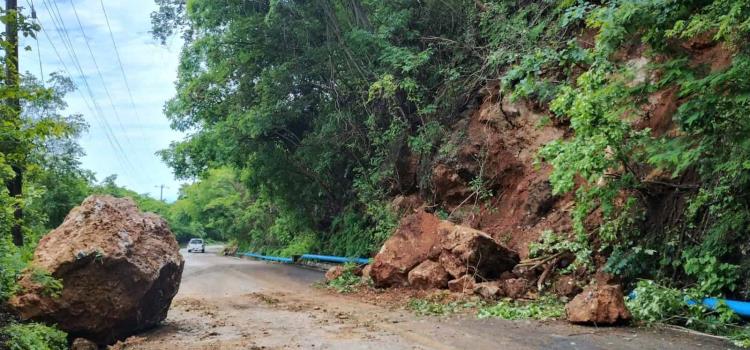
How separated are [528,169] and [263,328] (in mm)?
7937

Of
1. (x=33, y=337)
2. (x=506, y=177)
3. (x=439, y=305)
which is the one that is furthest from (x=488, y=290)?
(x=33, y=337)

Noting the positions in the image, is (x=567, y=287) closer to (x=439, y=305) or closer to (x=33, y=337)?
(x=439, y=305)

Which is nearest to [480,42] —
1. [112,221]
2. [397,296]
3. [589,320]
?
[397,296]

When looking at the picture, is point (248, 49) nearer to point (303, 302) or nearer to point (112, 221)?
point (303, 302)

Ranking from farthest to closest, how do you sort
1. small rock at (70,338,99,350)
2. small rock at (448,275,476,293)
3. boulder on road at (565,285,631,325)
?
small rock at (448,275,476,293) → boulder on road at (565,285,631,325) → small rock at (70,338,99,350)

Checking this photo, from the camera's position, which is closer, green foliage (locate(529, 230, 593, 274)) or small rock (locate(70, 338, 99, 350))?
small rock (locate(70, 338, 99, 350))

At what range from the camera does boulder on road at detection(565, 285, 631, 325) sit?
7121 mm

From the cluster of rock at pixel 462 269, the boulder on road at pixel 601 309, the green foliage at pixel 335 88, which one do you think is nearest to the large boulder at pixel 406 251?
the cluster of rock at pixel 462 269

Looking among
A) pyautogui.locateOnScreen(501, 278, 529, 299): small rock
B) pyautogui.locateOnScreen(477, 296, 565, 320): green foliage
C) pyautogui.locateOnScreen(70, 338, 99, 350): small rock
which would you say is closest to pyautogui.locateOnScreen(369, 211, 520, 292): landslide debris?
pyautogui.locateOnScreen(501, 278, 529, 299): small rock

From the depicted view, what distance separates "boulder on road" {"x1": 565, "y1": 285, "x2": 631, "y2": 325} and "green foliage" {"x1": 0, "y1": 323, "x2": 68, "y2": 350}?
257 inches

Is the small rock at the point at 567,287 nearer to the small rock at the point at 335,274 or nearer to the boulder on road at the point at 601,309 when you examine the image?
the boulder on road at the point at 601,309

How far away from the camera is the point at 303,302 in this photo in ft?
36.0

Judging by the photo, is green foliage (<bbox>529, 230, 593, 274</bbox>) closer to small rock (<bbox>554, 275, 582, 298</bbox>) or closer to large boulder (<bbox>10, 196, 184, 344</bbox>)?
small rock (<bbox>554, 275, 582, 298</bbox>)

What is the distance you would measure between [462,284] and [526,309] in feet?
6.30
